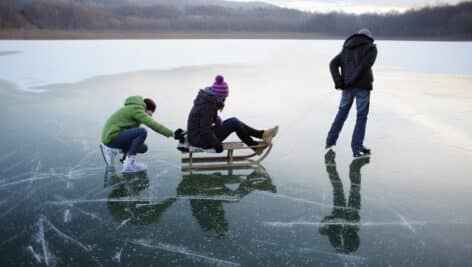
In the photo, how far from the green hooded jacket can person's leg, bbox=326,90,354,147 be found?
2642 millimetres

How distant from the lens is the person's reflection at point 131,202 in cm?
448

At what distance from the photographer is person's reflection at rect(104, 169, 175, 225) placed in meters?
4.48

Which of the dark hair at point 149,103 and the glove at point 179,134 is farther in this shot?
the dark hair at point 149,103

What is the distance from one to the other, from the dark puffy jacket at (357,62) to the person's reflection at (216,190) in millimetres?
1826

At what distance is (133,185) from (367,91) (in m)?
3.52

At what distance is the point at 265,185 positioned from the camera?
17.9ft

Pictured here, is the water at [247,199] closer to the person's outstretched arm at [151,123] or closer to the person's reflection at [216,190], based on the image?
the person's reflection at [216,190]

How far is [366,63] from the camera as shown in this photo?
248 inches

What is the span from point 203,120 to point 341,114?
7.79ft

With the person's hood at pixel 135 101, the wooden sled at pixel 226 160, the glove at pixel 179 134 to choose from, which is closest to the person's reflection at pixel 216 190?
the wooden sled at pixel 226 160

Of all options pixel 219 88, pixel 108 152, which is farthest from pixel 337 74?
pixel 108 152

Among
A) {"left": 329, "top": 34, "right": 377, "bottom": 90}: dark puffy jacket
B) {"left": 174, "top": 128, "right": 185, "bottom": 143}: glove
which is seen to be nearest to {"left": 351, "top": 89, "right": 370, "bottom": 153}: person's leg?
{"left": 329, "top": 34, "right": 377, "bottom": 90}: dark puffy jacket

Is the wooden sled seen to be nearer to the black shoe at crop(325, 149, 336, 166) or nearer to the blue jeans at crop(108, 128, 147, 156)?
the blue jeans at crop(108, 128, 147, 156)

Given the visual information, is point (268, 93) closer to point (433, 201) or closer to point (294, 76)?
point (294, 76)
